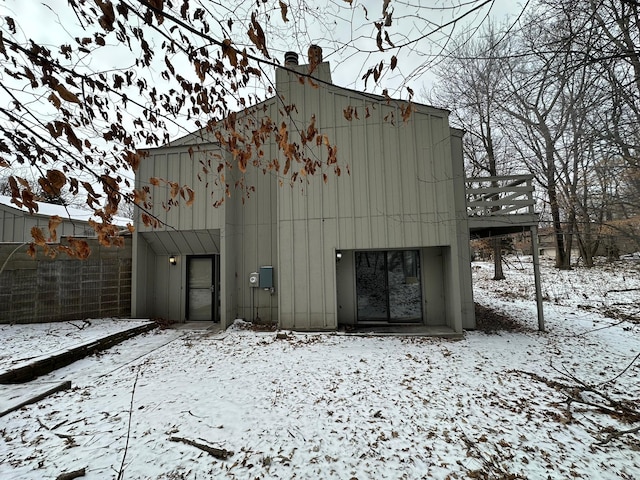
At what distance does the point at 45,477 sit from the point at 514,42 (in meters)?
6.41

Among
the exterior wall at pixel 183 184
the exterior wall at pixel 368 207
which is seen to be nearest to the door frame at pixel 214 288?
the exterior wall at pixel 183 184

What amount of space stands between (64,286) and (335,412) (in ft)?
23.3

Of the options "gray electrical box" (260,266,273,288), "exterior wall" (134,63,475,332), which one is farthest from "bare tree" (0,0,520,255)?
"gray electrical box" (260,266,273,288)

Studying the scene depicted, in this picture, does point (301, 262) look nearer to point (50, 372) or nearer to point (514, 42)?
point (50, 372)

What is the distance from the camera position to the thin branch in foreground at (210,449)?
8.42ft

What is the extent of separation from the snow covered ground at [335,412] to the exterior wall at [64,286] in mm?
722

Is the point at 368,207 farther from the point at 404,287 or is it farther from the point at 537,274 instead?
the point at 537,274

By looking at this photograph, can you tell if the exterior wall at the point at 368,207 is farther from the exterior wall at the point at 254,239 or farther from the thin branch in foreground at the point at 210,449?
the thin branch in foreground at the point at 210,449

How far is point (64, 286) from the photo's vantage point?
6.66 meters

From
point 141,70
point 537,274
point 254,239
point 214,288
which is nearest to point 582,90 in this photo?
point 141,70

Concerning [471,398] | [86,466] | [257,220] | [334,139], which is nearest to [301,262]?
[257,220]

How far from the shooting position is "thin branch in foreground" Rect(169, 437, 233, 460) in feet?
8.42

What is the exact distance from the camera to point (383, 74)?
91.2 inches

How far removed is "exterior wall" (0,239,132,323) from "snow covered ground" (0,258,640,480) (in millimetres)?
722
